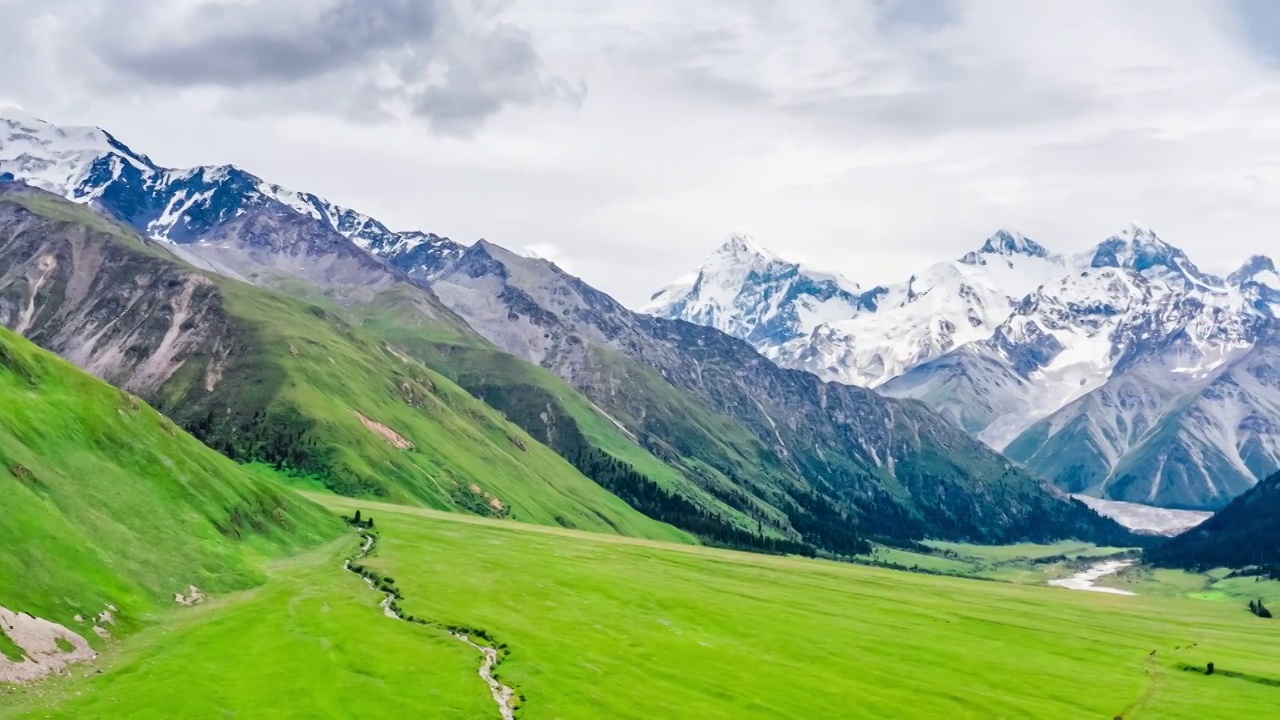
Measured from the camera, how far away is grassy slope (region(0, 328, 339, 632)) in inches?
3954

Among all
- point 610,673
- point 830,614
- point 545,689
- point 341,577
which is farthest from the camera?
point 830,614

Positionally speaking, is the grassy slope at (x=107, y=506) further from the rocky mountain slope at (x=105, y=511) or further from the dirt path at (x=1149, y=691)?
the dirt path at (x=1149, y=691)

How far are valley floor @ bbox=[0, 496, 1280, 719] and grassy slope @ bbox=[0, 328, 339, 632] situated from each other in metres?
6.40

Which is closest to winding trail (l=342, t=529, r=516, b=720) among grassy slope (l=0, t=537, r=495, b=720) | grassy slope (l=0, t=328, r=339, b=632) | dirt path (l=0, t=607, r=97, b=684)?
grassy slope (l=0, t=537, r=495, b=720)

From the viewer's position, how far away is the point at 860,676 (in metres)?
133

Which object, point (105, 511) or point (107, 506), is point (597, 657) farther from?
point (107, 506)

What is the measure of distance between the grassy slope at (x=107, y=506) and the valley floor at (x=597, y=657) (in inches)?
252


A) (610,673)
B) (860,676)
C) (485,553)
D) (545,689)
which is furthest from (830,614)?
(545,689)

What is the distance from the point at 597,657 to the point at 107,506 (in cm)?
5862

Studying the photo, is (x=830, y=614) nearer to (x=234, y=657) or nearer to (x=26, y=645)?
(x=234, y=657)

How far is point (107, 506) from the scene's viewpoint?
407 ft

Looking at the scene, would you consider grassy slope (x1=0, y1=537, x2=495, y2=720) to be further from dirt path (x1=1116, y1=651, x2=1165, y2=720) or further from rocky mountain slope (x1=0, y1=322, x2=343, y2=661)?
dirt path (x1=1116, y1=651, x2=1165, y2=720)

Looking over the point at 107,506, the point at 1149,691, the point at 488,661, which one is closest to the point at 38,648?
the point at 107,506

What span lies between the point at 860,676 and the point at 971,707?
47.7 feet
